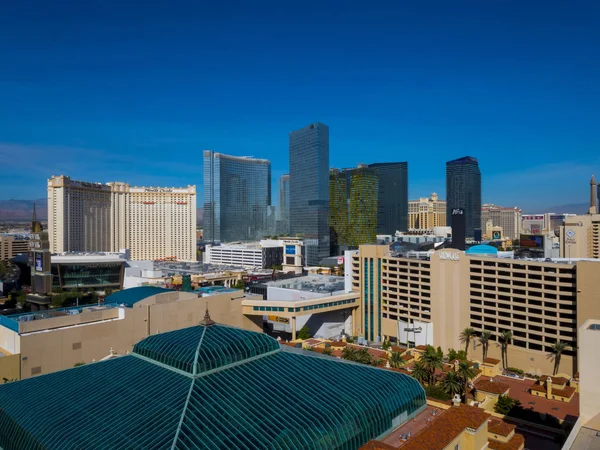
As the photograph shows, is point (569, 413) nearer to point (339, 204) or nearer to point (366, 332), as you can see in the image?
point (366, 332)

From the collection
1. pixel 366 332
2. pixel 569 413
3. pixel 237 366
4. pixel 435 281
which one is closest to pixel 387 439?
pixel 237 366

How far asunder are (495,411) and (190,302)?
118ft

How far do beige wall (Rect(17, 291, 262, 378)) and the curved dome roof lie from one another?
17.0m

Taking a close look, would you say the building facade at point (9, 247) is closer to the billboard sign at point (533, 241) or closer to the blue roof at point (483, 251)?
the blue roof at point (483, 251)

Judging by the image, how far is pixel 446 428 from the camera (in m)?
25.0

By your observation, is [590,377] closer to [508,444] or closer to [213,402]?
[508,444]

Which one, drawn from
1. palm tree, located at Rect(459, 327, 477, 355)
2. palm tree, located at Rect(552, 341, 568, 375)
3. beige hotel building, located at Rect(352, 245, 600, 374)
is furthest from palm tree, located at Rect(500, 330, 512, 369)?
palm tree, located at Rect(552, 341, 568, 375)

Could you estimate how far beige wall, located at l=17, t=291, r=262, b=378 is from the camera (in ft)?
139

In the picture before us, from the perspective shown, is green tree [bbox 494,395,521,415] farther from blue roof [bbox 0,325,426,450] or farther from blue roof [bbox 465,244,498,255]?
blue roof [bbox 465,244,498,255]

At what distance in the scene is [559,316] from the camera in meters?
50.8

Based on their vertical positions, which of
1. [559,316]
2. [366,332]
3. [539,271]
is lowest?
[366,332]

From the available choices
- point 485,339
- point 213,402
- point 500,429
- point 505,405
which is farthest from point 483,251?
point 213,402

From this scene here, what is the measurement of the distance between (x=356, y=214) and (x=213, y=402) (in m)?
159

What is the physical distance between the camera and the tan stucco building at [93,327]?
41.9 meters
